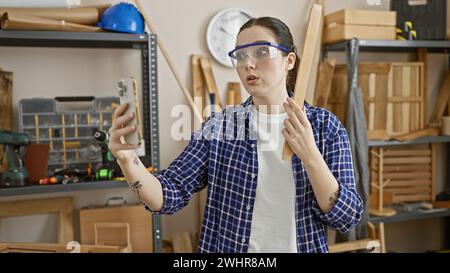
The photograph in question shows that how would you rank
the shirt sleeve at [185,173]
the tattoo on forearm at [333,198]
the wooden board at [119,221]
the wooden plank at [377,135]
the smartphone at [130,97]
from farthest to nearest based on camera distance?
the wooden plank at [377,135] < the wooden board at [119,221] < the shirt sleeve at [185,173] < the tattoo on forearm at [333,198] < the smartphone at [130,97]

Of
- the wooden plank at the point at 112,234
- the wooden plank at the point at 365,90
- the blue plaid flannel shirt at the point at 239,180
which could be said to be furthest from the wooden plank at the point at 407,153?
the blue plaid flannel shirt at the point at 239,180

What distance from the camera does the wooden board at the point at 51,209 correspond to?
1273mm

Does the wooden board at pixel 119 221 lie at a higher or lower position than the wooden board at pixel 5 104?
lower

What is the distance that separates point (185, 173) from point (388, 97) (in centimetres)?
113

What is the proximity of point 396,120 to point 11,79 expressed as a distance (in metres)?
→ 1.28

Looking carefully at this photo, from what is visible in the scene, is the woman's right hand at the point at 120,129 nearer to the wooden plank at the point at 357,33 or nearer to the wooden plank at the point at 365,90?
the wooden plank at the point at 357,33

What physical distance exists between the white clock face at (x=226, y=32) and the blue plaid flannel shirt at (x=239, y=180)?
3.5 inches

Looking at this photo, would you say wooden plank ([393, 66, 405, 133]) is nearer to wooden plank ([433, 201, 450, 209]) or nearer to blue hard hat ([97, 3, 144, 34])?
wooden plank ([433, 201, 450, 209])

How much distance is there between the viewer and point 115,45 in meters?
1.33

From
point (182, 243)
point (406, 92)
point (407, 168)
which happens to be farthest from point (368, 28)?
point (182, 243)

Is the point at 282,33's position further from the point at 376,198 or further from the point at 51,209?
the point at 376,198

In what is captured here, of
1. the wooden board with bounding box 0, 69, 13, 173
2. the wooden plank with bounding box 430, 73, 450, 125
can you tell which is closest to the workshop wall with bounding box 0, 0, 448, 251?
the wooden board with bounding box 0, 69, 13, 173

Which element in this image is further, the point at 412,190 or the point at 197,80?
the point at 412,190
